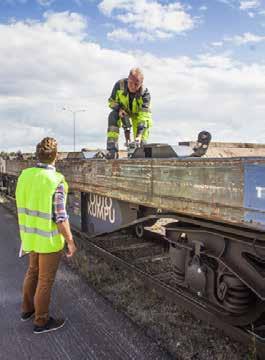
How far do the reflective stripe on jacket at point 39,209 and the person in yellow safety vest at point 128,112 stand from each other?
2715 millimetres

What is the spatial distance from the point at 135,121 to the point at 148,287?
125 inches

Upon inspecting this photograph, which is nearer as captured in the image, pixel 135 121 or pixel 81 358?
pixel 81 358

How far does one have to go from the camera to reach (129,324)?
3938mm

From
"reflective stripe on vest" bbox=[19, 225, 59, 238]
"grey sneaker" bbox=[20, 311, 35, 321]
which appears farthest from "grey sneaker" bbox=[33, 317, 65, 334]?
"reflective stripe on vest" bbox=[19, 225, 59, 238]

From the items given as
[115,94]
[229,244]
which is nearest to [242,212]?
[229,244]

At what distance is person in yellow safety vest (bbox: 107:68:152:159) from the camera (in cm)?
666

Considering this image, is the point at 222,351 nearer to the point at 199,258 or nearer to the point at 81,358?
the point at 199,258

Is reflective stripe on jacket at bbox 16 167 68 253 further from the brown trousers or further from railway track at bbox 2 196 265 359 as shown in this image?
railway track at bbox 2 196 265 359

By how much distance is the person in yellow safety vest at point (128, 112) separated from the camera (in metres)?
6.66

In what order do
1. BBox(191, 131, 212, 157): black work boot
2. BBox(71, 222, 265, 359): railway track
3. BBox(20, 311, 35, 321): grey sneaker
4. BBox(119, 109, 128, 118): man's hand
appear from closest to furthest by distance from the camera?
1. BBox(71, 222, 265, 359): railway track
2. BBox(20, 311, 35, 321): grey sneaker
3. BBox(191, 131, 212, 157): black work boot
4. BBox(119, 109, 128, 118): man's hand

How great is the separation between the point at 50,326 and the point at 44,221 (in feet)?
3.35

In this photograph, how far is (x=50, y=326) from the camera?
12.7ft

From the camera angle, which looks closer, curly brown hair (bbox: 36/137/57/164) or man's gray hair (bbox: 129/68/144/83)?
curly brown hair (bbox: 36/137/57/164)

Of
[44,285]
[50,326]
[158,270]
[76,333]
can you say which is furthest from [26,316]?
[158,270]
